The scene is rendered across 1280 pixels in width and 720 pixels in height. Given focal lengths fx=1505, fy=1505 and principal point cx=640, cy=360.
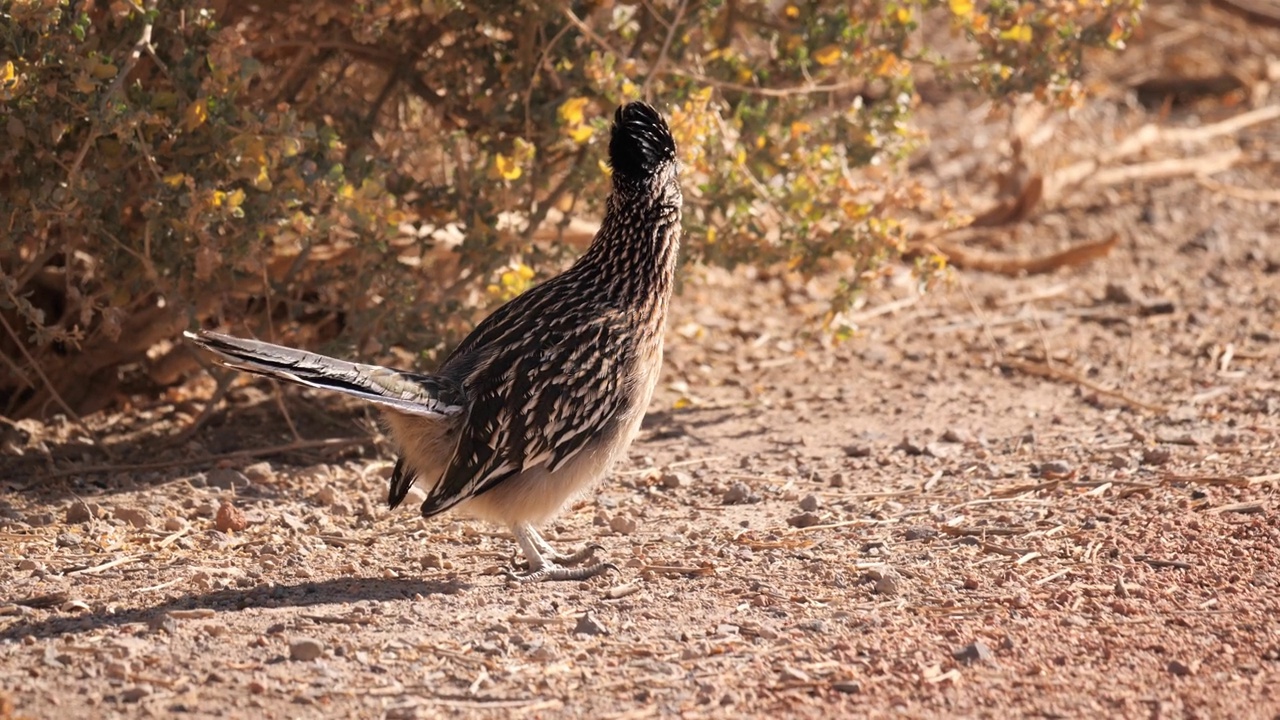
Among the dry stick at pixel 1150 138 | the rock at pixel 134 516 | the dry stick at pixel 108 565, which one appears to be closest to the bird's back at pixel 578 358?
the dry stick at pixel 108 565

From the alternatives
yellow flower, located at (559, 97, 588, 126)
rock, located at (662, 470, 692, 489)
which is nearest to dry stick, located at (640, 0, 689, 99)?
yellow flower, located at (559, 97, 588, 126)

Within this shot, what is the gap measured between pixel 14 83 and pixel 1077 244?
7.02 m

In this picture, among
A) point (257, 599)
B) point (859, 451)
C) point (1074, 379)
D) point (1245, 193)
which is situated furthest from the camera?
point (1245, 193)

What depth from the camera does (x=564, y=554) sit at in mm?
5566

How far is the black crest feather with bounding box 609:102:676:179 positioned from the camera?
5465 millimetres

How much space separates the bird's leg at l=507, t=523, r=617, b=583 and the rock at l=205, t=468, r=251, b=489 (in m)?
1.45

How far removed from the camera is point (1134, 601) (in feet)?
15.4

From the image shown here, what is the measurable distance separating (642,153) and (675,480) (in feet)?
4.94

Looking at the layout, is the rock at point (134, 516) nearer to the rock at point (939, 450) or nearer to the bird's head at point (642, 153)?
the bird's head at point (642, 153)

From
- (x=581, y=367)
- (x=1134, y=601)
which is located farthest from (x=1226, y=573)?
(x=581, y=367)

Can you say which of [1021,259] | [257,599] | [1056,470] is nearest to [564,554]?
[257,599]

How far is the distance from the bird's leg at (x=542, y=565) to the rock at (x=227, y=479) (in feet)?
4.75

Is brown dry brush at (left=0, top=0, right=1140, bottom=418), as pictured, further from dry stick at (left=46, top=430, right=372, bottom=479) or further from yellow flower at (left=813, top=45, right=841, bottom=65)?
dry stick at (left=46, top=430, right=372, bottom=479)

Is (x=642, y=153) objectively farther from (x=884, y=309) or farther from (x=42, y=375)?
(x=884, y=309)
